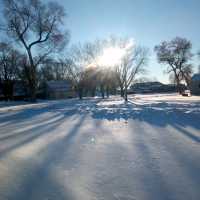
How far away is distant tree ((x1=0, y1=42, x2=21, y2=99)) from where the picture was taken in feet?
151

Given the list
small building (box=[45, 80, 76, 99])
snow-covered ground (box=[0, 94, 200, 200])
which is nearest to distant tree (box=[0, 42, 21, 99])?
small building (box=[45, 80, 76, 99])

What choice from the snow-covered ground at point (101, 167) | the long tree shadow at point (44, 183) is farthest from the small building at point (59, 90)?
the long tree shadow at point (44, 183)

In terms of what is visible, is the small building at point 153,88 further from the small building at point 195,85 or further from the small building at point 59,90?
the small building at point 195,85

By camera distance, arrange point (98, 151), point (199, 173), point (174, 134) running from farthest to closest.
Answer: point (174, 134) < point (98, 151) < point (199, 173)

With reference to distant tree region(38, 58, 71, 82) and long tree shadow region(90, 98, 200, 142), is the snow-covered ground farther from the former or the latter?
distant tree region(38, 58, 71, 82)

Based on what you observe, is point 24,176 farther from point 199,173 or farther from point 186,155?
point 186,155

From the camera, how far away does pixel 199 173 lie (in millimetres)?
3311

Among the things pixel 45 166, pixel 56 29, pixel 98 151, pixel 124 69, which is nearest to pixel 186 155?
pixel 98 151

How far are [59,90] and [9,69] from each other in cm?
1265

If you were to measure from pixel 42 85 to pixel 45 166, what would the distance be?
2334 inches

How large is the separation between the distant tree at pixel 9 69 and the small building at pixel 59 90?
878 cm

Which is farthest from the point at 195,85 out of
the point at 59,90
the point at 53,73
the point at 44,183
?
the point at 44,183

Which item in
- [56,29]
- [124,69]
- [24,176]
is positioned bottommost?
[24,176]

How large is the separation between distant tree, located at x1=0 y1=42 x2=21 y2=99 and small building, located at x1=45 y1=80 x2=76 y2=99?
8782mm
